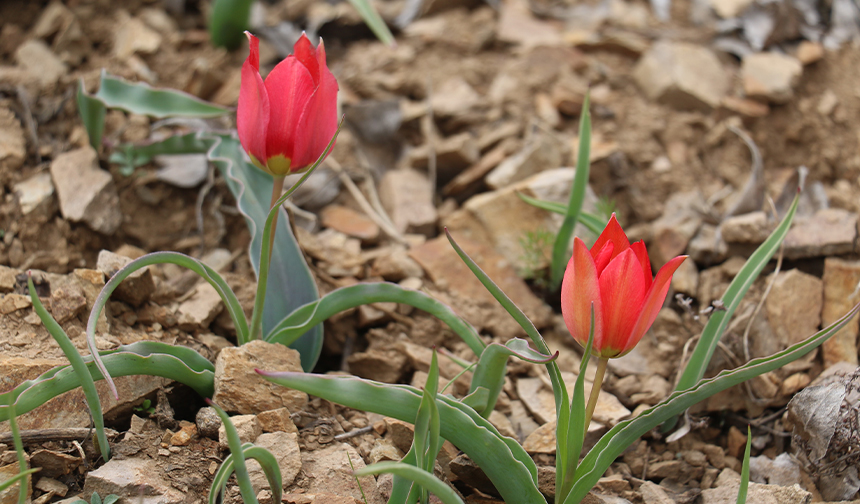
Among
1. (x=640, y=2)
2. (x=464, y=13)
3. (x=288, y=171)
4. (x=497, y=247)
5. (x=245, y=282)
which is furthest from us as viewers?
(x=640, y=2)

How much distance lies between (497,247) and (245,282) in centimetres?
78

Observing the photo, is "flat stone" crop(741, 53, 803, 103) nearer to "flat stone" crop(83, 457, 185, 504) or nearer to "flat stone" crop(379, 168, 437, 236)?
"flat stone" crop(379, 168, 437, 236)

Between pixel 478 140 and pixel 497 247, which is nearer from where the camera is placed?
pixel 497 247

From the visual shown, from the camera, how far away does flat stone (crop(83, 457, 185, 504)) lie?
1.05 meters

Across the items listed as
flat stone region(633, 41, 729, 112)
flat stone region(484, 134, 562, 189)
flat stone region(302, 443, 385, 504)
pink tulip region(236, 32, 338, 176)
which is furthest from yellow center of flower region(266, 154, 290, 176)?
flat stone region(633, 41, 729, 112)

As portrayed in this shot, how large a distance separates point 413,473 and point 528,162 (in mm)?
1465

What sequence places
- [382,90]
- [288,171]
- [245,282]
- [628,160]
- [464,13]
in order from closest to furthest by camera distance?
1. [288,171]
2. [245,282]
3. [628,160]
4. [382,90]
5. [464,13]

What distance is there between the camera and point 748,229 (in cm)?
178

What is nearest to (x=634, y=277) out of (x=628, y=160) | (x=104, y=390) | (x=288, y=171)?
(x=288, y=171)

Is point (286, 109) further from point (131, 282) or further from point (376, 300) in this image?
point (131, 282)

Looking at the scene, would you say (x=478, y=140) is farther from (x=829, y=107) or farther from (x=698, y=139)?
(x=829, y=107)

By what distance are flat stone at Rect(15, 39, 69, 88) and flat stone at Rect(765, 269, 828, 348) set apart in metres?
2.30

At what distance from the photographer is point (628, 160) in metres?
2.24

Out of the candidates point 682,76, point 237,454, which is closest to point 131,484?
point 237,454
